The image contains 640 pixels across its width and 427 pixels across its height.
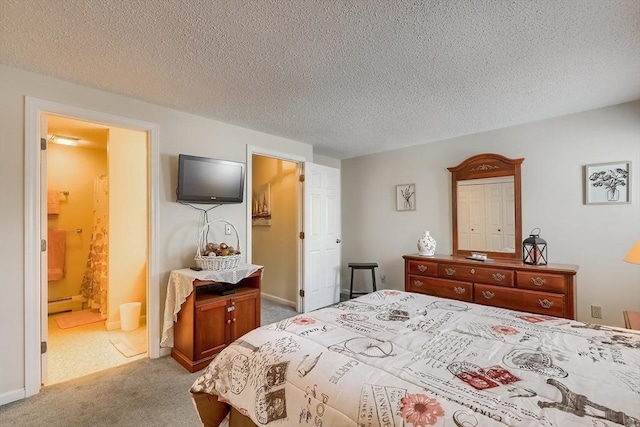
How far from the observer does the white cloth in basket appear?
256cm

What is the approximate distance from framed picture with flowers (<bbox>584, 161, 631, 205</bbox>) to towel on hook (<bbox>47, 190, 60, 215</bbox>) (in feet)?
21.3

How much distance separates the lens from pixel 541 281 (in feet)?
9.29

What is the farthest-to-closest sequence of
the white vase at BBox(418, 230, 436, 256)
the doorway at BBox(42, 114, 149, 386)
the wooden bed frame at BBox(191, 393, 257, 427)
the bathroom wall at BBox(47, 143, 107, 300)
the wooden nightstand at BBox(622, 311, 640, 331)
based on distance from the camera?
the bathroom wall at BBox(47, 143, 107, 300) → the white vase at BBox(418, 230, 436, 256) → the doorway at BBox(42, 114, 149, 386) → the wooden nightstand at BBox(622, 311, 640, 331) → the wooden bed frame at BBox(191, 393, 257, 427)

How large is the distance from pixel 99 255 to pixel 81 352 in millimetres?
1509

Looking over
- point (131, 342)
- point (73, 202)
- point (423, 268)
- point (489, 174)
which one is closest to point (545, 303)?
point (423, 268)

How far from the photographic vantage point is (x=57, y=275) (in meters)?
4.06

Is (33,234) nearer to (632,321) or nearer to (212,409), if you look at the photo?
(212,409)

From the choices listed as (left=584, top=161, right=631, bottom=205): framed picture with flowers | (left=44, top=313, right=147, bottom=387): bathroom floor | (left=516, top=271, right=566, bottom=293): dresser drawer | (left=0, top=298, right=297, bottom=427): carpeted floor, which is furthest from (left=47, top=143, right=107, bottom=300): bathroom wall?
(left=584, top=161, right=631, bottom=205): framed picture with flowers

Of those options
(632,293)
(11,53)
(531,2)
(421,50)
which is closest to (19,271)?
(11,53)

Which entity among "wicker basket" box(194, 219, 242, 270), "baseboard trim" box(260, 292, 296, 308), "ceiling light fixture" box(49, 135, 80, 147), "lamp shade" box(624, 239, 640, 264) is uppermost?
"ceiling light fixture" box(49, 135, 80, 147)

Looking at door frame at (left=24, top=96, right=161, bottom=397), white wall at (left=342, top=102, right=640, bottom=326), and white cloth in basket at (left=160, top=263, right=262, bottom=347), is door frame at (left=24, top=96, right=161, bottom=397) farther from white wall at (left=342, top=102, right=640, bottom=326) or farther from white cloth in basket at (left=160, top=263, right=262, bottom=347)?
white wall at (left=342, top=102, right=640, bottom=326)

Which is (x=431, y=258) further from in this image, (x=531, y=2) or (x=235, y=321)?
(x=531, y=2)

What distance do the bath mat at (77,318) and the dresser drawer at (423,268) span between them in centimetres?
407

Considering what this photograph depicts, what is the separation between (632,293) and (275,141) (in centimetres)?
407
